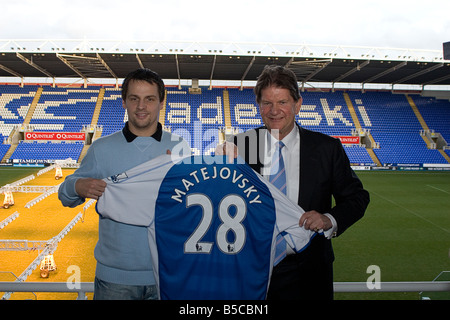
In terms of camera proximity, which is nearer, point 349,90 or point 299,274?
point 299,274

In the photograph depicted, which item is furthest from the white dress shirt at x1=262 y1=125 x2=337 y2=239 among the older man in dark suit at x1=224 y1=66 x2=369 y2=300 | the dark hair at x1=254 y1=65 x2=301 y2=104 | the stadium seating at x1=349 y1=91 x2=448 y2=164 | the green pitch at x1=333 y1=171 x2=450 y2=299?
the stadium seating at x1=349 y1=91 x2=448 y2=164

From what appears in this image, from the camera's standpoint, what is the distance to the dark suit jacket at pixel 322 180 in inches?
78.4

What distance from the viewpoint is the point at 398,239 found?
9023 millimetres

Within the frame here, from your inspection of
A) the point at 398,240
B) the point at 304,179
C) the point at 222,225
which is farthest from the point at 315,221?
the point at 398,240

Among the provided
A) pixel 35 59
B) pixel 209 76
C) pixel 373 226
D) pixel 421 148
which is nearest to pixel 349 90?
pixel 421 148

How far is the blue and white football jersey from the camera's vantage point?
1.94 meters

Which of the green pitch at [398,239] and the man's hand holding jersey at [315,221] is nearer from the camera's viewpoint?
the man's hand holding jersey at [315,221]

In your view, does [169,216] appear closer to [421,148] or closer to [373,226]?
[373,226]

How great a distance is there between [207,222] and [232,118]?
87.2ft

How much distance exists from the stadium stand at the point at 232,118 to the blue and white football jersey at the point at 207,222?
70.5ft

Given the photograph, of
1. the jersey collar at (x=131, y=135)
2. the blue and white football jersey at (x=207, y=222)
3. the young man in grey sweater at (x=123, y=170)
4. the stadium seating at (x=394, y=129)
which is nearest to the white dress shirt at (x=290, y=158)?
the blue and white football jersey at (x=207, y=222)

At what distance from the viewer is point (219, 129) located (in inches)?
1054

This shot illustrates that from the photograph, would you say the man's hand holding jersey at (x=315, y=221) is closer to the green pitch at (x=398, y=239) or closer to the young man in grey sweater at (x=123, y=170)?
the young man in grey sweater at (x=123, y=170)
